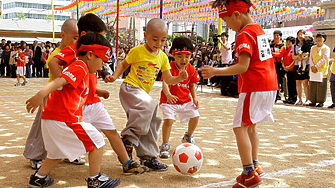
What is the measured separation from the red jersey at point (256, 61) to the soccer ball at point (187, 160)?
815 millimetres

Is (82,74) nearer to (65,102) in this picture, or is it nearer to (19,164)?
(65,102)

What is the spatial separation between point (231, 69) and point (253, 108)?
17.2 inches

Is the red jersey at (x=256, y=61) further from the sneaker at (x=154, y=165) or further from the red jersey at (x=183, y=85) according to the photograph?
the red jersey at (x=183, y=85)

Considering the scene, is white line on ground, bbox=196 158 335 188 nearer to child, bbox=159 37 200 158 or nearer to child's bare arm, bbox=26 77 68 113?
child, bbox=159 37 200 158

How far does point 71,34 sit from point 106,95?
0.78 metres

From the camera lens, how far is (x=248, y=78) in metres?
3.48

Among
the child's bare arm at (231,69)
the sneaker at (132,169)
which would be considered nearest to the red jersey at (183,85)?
the sneaker at (132,169)

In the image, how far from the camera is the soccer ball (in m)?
3.72

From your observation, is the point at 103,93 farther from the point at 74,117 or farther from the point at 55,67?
the point at 74,117

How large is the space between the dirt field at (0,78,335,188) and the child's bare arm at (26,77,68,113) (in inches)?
40.0

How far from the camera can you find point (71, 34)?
13.2ft

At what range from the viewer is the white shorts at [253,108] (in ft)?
11.4

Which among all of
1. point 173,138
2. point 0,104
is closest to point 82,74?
point 173,138

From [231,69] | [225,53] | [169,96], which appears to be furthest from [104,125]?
[225,53]
